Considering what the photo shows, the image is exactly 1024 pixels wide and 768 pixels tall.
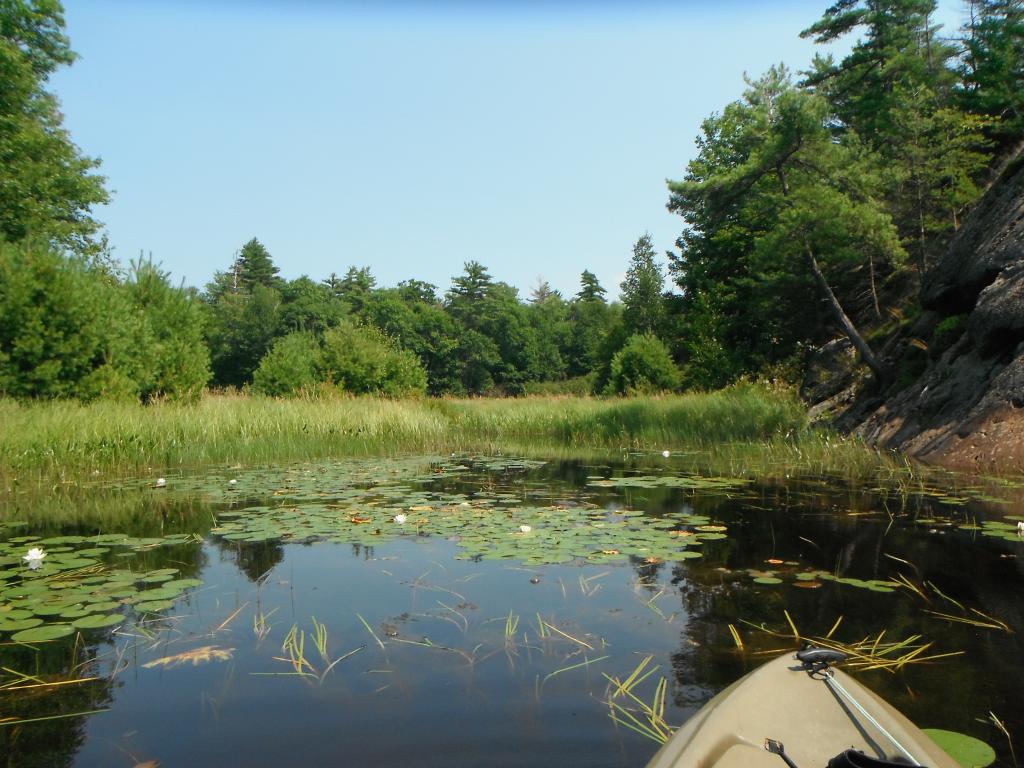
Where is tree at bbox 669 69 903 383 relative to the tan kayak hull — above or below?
above

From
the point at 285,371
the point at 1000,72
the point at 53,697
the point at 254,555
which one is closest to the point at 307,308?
the point at 285,371

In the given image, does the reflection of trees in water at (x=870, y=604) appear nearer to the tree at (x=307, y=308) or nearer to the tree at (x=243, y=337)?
the tree at (x=243, y=337)

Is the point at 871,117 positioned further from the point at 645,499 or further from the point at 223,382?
the point at 223,382

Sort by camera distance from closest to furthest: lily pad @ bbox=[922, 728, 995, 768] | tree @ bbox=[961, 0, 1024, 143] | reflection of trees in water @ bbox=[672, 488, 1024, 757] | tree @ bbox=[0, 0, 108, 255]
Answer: lily pad @ bbox=[922, 728, 995, 768] < reflection of trees in water @ bbox=[672, 488, 1024, 757] < tree @ bbox=[961, 0, 1024, 143] < tree @ bbox=[0, 0, 108, 255]

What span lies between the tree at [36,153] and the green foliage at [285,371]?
7038 mm

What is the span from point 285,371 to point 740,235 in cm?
1858

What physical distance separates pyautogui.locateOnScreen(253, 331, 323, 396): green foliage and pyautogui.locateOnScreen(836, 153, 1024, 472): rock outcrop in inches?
639

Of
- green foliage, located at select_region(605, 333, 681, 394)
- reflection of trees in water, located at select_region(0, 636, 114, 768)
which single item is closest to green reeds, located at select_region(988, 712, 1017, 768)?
reflection of trees in water, located at select_region(0, 636, 114, 768)

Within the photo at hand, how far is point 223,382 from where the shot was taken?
176 ft

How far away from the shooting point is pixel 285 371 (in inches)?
866

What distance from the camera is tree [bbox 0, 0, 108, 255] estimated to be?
2038cm

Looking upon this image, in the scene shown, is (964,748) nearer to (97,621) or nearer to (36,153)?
(97,621)

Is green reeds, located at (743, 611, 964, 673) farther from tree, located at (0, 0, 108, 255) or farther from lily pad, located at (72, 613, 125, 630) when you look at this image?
tree, located at (0, 0, 108, 255)

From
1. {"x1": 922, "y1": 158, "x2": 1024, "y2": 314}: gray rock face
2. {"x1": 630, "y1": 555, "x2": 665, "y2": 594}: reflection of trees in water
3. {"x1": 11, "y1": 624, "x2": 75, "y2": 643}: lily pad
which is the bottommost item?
{"x1": 630, "y1": 555, "x2": 665, "y2": 594}: reflection of trees in water
